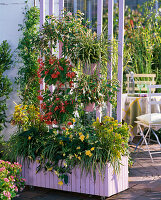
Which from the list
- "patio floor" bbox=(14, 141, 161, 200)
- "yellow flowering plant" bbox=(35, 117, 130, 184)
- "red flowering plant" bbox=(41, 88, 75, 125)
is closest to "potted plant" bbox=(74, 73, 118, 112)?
"red flowering plant" bbox=(41, 88, 75, 125)

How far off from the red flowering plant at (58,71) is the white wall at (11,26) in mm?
1691

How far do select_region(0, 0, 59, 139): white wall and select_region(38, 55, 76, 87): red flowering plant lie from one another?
66.6 inches

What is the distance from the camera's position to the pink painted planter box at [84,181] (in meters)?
3.34

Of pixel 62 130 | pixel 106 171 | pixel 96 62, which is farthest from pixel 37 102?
pixel 106 171

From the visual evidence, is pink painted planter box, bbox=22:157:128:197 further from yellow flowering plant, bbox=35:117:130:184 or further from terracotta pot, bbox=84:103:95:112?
terracotta pot, bbox=84:103:95:112

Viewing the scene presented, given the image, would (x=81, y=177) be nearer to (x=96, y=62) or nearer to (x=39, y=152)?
(x=39, y=152)

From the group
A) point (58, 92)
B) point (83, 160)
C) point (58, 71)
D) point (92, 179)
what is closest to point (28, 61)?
point (58, 92)

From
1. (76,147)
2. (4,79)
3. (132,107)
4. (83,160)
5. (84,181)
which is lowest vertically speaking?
(84,181)

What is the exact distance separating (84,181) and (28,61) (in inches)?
84.0

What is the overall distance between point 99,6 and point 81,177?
1760 mm

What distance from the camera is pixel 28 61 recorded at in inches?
191

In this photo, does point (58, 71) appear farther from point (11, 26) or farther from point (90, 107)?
point (11, 26)

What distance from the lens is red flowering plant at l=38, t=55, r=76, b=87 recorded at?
345cm

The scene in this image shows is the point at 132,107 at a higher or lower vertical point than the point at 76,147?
higher
